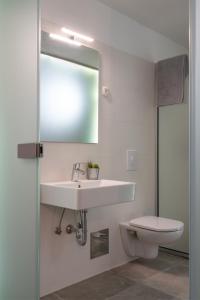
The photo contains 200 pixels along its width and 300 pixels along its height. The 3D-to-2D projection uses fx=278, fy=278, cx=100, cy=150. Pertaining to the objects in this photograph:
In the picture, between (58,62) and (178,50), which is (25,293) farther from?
(178,50)

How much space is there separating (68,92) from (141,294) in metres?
1.77

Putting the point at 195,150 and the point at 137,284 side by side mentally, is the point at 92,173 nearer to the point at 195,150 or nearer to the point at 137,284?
the point at 137,284

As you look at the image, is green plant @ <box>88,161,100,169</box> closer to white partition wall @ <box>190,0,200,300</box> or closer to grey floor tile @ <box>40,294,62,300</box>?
grey floor tile @ <box>40,294,62,300</box>

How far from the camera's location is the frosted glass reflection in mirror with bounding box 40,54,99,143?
226cm

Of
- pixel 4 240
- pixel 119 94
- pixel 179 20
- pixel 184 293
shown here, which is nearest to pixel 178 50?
pixel 179 20

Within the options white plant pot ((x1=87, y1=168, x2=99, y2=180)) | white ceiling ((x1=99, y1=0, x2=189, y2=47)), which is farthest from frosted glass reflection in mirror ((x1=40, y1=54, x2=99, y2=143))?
white ceiling ((x1=99, y1=0, x2=189, y2=47))

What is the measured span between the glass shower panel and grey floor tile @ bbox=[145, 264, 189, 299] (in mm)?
456

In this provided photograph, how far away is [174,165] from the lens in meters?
3.17

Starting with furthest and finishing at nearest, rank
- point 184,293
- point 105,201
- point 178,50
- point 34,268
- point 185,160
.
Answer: point 178,50 → point 185,160 → point 184,293 → point 105,201 → point 34,268

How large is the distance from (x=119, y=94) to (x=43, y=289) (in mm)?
1912

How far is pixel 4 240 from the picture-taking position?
1846mm

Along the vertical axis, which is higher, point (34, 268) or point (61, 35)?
point (61, 35)

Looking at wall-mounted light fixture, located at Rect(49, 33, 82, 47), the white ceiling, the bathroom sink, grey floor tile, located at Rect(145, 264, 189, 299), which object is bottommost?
grey floor tile, located at Rect(145, 264, 189, 299)

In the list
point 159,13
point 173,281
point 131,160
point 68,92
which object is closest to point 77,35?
point 68,92
